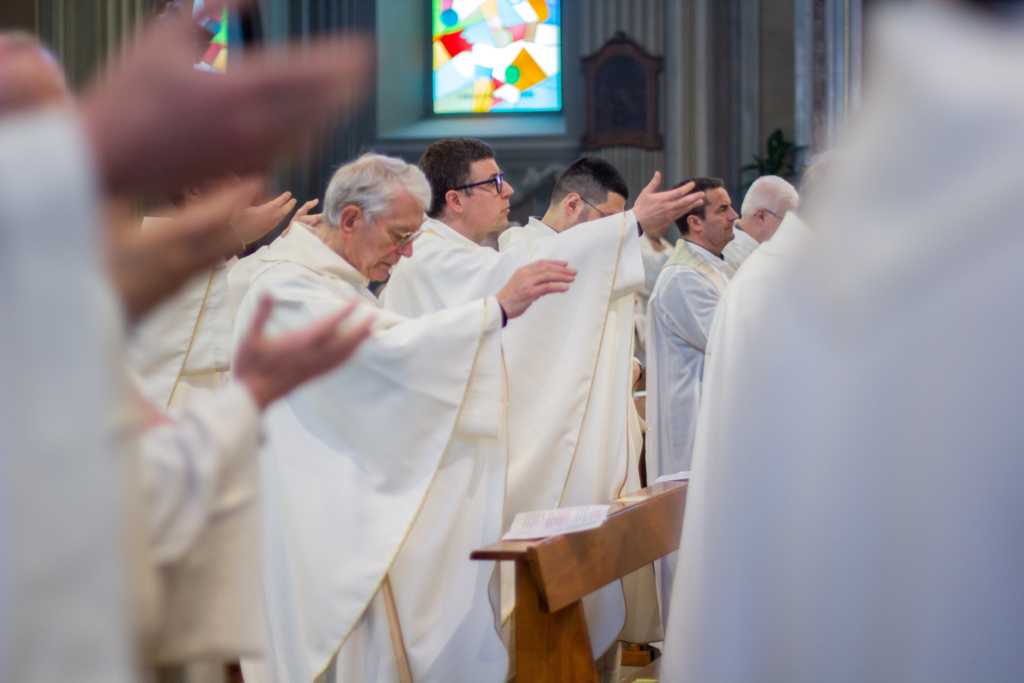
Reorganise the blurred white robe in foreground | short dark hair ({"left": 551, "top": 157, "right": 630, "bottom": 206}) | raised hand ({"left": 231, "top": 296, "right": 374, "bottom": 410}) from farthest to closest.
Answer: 1. short dark hair ({"left": 551, "top": 157, "right": 630, "bottom": 206})
2. the blurred white robe in foreground
3. raised hand ({"left": 231, "top": 296, "right": 374, "bottom": 410})

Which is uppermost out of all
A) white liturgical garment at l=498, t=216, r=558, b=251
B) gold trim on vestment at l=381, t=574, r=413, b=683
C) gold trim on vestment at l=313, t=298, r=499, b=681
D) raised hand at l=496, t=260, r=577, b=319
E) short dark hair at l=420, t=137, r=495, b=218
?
short dark hair at l=420, t=137, r=495, b=218

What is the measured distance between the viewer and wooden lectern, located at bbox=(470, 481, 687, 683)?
8.34 feet

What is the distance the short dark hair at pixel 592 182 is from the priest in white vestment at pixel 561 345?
85 centimetres

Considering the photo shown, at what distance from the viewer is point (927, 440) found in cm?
134

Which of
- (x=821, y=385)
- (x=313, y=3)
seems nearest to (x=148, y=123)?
(x=821, y=385)

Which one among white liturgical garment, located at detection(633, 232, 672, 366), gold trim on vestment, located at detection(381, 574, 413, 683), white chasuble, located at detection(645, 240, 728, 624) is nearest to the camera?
gold trim on vestment, located at detection(381, 574, 413, 683)

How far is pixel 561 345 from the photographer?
367 centimetres

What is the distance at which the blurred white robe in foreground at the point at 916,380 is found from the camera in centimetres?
127

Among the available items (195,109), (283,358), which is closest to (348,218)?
(283,358)

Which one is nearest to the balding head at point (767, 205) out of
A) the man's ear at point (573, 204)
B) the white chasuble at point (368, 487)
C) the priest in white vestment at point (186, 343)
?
the man's ear at point (573, 204)

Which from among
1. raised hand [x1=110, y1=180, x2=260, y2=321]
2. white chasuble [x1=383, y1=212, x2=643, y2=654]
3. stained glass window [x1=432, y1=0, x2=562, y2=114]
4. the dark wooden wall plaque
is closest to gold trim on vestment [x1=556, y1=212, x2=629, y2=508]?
white chasuble [x1=383, y1=212, x2=643, y2=654]

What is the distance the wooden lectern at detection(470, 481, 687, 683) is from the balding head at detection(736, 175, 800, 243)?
292 centimetres

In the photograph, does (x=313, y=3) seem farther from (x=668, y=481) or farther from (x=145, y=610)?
(x=145, y=610)

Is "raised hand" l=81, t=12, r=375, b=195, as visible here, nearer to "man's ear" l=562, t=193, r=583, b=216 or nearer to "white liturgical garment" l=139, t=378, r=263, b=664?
"white liturgical garment" l=139, t=378, r=263, b=664
